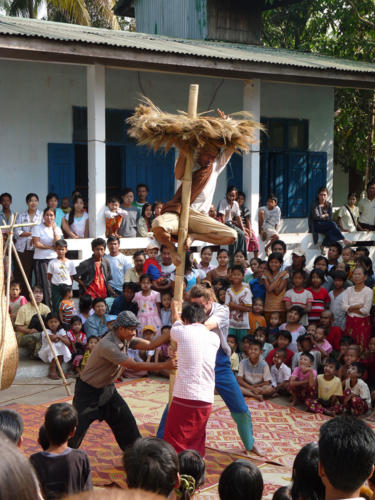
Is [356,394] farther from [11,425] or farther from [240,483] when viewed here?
[11,425]

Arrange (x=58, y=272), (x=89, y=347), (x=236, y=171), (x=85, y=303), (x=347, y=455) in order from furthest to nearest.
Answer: (x=236, y=171) → (x=58, y=272) → (x=85, y=303) → (x=89, y=347) → (x=347, y=455)

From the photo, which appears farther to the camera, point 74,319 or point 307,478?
point 74,319

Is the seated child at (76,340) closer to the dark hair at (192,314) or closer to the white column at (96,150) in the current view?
the white column at (96,150)

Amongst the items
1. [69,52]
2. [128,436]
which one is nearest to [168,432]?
[128,436]

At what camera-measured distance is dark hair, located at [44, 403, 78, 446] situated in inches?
166

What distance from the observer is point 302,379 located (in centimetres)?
815

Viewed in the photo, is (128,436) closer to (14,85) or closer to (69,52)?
(69,52)

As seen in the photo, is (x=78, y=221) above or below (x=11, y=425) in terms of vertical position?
above

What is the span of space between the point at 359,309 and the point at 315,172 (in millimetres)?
6238

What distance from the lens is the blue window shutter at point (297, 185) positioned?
14.3 metres

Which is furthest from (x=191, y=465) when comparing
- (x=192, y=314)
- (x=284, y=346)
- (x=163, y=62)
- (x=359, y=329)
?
(x=163, y=62)

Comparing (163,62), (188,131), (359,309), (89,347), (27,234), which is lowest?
(89,347)

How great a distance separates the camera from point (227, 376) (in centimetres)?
629

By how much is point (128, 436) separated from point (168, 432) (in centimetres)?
57
